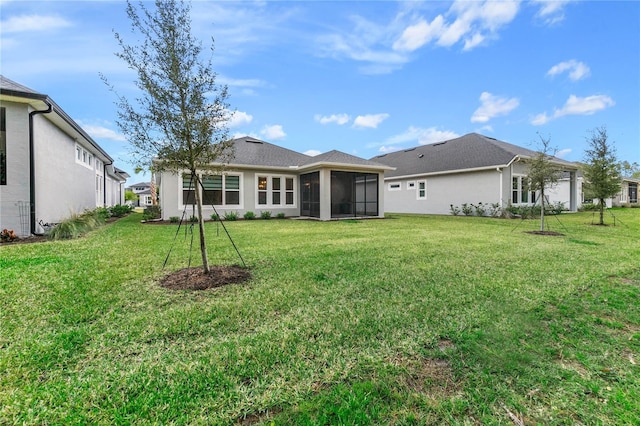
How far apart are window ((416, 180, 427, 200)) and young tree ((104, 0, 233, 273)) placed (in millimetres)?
18009

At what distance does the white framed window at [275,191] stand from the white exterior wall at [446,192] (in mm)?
9468

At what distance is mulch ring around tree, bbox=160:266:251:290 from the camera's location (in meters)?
3.99

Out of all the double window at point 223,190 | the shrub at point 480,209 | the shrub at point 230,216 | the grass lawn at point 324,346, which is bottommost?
the grass lawn at point 324,346

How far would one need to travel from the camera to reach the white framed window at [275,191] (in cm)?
1522

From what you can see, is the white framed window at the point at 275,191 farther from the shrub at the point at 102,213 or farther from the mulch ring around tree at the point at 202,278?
the mulch ring around tree at the point at 202,278

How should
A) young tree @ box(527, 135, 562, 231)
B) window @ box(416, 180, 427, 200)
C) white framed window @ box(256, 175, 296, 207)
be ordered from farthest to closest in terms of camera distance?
1. window @ box(416, 180, 427, 200)
2. white framed window @ box(256, 175, 296, 207)
3. young tree @ box(527, 135, 562, 231)

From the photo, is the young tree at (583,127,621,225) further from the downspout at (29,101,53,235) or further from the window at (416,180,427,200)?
the downspout at (29,101,53,235)

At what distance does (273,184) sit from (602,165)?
48.6 feet

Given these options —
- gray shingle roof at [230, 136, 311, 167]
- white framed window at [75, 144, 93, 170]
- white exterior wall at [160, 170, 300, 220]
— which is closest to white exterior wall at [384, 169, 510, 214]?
gray shingle roof at [230, 136, 311, 167]

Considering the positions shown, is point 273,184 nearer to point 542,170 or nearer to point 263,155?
point 263,155

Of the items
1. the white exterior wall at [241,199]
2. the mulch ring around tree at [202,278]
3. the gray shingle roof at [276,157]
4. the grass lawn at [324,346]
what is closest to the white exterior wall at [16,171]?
the grass lawn at [324,346]

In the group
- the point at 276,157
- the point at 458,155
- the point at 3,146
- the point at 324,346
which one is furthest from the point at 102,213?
the point at 458,155

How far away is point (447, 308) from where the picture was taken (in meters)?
3.23

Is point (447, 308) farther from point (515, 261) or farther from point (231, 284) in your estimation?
point (515, 261)
